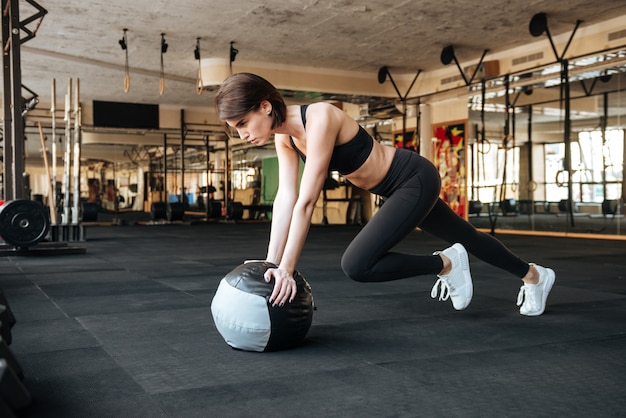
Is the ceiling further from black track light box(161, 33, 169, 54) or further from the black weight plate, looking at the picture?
the black weight plate

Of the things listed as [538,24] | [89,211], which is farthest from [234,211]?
[538,24]

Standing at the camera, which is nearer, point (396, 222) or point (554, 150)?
point (396, 222)

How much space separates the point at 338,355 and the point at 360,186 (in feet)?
2.11

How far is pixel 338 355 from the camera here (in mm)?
1930

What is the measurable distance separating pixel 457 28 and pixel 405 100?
9.29 ft

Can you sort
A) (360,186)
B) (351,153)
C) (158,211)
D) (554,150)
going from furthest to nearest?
1. (158,211)
2. (554,150)
3. (360,186)
4. (351,153)

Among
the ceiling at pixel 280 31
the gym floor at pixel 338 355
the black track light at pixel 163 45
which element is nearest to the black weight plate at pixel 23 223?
the gym floor at pixel 338 355

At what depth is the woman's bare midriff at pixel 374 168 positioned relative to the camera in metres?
2.08

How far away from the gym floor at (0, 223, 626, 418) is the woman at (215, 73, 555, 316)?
238mm

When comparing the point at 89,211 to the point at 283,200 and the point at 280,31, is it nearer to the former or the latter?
the point at 280,31

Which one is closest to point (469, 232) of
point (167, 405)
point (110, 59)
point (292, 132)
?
point (292, 132)

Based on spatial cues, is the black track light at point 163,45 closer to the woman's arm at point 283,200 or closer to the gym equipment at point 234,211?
the gym equipment at point 234,211

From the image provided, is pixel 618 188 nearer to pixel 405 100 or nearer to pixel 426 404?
pixel 405 100

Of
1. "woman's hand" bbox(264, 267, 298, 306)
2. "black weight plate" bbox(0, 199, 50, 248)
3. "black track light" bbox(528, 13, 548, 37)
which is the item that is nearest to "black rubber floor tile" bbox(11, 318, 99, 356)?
"woman's hand" bbox(264, 267, 298, 306)
